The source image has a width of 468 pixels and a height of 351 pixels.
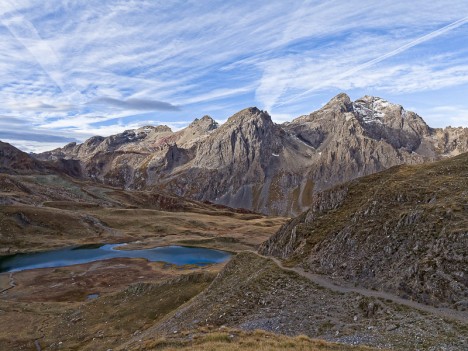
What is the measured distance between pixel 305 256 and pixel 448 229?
20164 mm

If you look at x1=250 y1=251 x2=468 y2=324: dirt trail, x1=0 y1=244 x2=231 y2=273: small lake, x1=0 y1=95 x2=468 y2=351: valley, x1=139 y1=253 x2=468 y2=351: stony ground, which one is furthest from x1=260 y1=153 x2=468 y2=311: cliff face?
x1=0 y1=244 x2=231 y2=273: small lake

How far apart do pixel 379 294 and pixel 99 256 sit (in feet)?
420

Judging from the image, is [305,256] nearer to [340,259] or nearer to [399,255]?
[340,259]

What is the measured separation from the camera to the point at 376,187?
64.3 metres

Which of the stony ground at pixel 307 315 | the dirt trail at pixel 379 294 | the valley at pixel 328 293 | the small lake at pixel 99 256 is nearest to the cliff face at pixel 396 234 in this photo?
the valley at pixel 328 293

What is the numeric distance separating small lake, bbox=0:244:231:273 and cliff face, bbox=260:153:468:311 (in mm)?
77114

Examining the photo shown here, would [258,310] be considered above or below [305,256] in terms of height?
below

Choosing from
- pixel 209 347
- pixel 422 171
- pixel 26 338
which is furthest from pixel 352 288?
pixel 26 338

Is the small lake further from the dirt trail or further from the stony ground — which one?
the dirt trail

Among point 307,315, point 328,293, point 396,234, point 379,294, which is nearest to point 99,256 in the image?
point 328,293

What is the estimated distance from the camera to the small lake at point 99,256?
450 ft

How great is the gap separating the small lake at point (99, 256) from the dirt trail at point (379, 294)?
87.5 m

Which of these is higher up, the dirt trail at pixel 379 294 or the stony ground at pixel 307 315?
the dirt trail at pixel 379 294

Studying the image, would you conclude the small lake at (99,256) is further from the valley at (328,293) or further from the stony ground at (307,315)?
the stony ground at (307,315)
